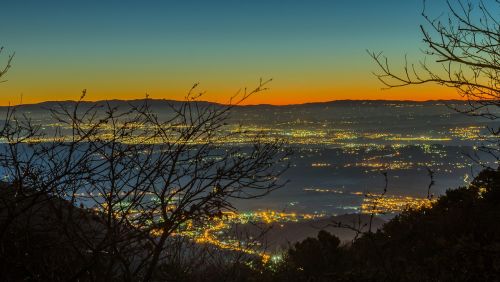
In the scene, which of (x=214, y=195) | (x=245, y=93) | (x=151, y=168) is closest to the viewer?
(x=214, y=195)

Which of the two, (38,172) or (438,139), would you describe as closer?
(38,172)

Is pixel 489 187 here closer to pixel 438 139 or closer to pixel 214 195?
pixel 214 195

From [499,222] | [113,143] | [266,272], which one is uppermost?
[113,143]

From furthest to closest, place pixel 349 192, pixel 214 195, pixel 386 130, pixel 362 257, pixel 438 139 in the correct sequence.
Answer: pixel 386 130 < pixel 438 139 < pixel 349 192 < pixel 362 257 < pixel 214 195

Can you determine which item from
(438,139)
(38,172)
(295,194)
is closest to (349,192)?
(295,194)

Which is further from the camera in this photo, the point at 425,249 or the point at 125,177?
the point at 425,249

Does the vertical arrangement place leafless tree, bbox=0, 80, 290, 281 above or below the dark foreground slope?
above

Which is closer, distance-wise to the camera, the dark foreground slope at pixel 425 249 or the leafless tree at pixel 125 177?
the leafless tree at pixel 125 177

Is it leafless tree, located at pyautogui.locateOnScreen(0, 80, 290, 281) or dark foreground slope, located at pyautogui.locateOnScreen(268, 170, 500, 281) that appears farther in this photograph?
dark foreground slope, located at pyautogui.locateOnScreen(268, 170, 500, 281)

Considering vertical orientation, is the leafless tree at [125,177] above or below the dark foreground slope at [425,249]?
above

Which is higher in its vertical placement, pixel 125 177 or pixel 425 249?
pixel 125 177

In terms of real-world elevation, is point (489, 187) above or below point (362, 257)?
above
